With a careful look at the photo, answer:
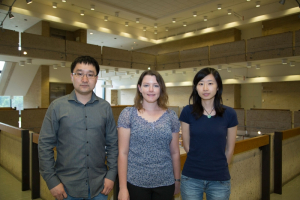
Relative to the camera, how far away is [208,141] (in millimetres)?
1893

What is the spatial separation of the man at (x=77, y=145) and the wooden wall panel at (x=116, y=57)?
11054mm

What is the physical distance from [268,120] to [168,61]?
734 cm

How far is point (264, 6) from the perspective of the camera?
12.3 meters

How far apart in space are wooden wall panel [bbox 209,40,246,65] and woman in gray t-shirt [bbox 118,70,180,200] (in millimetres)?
10563

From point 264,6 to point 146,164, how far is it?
44.5 feet

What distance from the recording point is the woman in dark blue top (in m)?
1.86

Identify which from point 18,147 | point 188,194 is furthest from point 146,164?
point 18,147

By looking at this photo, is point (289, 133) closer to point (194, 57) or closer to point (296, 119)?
point (296, 119)

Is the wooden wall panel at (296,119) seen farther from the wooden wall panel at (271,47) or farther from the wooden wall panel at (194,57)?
the wooden wall panel at (194,57)

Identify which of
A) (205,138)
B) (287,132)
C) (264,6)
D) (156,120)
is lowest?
(287,132)

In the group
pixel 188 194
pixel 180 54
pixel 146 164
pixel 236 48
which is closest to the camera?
pixel 146 164

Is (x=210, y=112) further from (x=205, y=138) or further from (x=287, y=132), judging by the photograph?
(x=287, y=132)

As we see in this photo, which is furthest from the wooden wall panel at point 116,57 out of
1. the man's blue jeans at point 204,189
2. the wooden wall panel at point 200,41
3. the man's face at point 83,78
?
Answer: the man's blue jeans at point 204,189

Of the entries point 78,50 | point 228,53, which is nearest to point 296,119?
point 228,53
